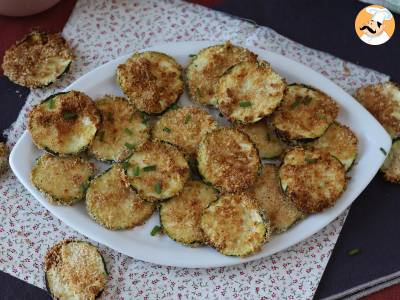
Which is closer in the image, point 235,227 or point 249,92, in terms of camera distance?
point 235,227

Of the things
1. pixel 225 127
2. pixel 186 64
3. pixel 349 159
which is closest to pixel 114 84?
pixel 186 64

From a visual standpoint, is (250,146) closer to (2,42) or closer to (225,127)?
(225,127)

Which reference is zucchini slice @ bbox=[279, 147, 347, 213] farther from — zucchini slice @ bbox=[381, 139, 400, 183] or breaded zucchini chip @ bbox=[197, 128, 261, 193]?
zucchini slice @ bbox=[381, 139, 400, 183]

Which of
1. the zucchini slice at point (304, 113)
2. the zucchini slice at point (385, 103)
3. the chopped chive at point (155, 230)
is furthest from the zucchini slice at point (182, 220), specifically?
the zucchini slice at point (385, 103)

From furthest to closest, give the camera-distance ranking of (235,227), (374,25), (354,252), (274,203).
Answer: (374,25), (354,252), (274,203), (235,227)

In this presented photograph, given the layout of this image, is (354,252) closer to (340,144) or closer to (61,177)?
(340,144)

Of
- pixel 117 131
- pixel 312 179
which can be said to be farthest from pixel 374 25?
pixel 117 131

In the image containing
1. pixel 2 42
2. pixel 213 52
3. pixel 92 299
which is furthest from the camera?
pixel 2 42
